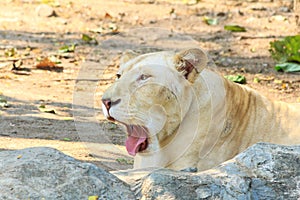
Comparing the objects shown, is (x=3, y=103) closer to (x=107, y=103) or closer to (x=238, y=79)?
(x=238, y=79)

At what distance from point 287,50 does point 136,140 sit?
4.43 m

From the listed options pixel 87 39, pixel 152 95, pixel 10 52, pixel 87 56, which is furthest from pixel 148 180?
pixel 87 39

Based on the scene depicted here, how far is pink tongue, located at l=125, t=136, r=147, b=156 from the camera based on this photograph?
191 inches

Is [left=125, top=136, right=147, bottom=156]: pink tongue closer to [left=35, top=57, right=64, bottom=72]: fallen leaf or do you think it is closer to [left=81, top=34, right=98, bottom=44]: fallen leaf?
[left=35, top=57, right=64, bottom=72]: fallen leaf

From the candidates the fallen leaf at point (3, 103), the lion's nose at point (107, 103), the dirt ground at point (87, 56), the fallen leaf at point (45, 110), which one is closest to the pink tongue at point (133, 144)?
Result: the lion's nose at point (107, 103)

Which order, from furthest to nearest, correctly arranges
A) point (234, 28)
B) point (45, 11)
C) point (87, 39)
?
point (45, 11), point (234, 28), point (87, 39)

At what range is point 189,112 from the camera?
494cm

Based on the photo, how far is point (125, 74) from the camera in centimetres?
475

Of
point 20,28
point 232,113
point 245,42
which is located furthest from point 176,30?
point 232,113

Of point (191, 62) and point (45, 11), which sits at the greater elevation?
point (191, 62)

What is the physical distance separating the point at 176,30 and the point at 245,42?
0.97m

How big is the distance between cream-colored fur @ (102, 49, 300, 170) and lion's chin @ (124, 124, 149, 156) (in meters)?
0.03

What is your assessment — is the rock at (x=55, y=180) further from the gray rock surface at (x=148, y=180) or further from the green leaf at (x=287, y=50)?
the green leaf at (x=287, y=50)

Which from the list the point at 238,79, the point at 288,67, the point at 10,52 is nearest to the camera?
the point at 238,79
